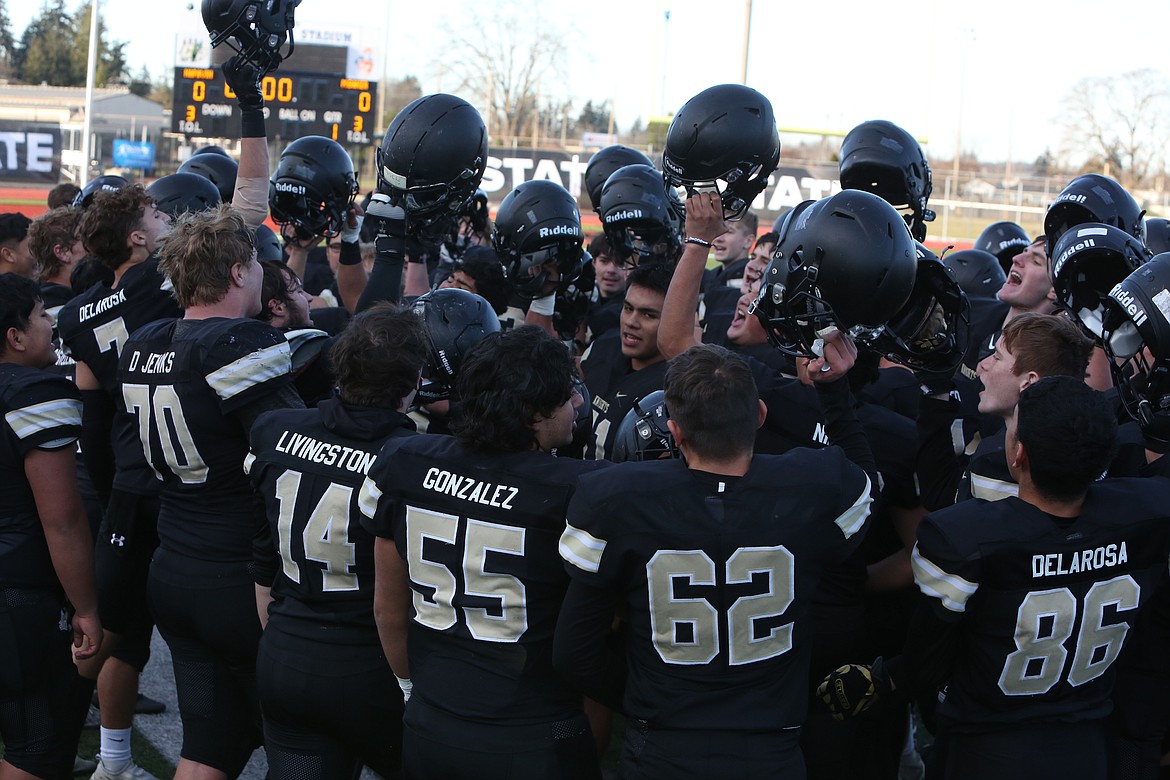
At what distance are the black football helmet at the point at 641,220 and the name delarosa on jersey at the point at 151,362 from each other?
106 inches

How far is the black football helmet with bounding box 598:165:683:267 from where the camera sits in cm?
563

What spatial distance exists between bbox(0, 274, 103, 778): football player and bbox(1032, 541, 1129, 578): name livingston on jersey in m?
2.97

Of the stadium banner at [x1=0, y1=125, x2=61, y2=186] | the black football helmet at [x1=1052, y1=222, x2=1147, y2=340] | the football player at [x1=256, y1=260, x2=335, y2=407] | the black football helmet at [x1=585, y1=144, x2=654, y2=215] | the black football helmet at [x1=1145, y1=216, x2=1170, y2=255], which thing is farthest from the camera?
the stadium banner at [x1=0, y1=125, x2=61, y2=186]

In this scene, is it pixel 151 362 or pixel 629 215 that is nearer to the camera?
pixel 151 362

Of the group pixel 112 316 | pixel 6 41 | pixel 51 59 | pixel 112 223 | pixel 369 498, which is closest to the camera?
pixel 369 498

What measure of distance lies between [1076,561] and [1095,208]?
212cm

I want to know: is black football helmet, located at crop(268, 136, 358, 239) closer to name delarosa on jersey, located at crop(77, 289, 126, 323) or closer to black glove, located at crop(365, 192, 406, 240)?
black glove, located at crop(365, 192, 406, 240)

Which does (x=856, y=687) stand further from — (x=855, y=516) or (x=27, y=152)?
(x=27, y=152)

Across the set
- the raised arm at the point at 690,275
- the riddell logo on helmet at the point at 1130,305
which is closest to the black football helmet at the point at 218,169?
the raised arm at the point at 690,275

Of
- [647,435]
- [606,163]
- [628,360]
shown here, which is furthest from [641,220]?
[647,435]

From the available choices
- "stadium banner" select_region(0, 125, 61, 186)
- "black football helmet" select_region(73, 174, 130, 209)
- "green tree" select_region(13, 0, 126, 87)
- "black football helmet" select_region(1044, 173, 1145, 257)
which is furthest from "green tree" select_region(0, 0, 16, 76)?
"black football helmet" select_region(1044, 173, 1145, 257)

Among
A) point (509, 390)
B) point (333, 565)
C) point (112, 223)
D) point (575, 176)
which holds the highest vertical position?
point (575, 176)

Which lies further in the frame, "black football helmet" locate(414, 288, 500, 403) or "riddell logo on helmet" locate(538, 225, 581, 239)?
"riddell logo on helmet" locate(538, 225, 581, 239)

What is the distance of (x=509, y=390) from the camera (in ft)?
9.25
